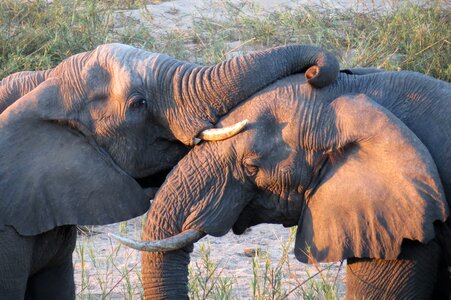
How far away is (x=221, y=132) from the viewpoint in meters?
4.60

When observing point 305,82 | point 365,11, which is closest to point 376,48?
point 365,11

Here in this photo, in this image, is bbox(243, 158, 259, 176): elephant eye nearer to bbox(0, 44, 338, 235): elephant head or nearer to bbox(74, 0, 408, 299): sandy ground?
bbox(0, 44, 338, 235): elephant head

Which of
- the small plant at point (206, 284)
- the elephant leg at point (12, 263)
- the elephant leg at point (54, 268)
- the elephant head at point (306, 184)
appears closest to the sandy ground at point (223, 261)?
the small plant at point (206, 284)

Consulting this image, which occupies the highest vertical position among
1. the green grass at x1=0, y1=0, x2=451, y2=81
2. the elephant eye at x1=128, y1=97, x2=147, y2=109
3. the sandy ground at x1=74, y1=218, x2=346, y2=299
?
the elephant eye at x1=128, y1=97, x2=147, y2=109

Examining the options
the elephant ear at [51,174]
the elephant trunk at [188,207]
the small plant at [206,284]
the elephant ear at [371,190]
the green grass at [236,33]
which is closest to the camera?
the elephant ear at [371,190]

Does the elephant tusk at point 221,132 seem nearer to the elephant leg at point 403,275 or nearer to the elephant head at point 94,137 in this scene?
the elephant head at point 94,137

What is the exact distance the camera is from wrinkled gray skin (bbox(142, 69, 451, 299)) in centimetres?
445

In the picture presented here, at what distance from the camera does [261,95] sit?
4617 millimetres

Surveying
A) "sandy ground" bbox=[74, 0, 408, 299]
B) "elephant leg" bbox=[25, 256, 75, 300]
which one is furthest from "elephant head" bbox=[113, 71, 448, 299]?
"sandy ground" bbox=[74, 0, 408, 299]

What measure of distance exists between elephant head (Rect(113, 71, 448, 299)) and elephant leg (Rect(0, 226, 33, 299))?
47 cm

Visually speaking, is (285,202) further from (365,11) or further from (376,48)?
(365,11)

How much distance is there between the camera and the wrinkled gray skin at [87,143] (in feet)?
15.5

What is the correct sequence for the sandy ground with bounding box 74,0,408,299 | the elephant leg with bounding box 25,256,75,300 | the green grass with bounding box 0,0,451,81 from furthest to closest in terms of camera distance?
the green grass with bounding box 0,0,451,81, the sandy ground with bounding box 74,0,408,299, the elephant leg with bounding box 25,256,75,300

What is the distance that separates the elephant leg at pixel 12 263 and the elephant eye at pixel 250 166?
87cm
